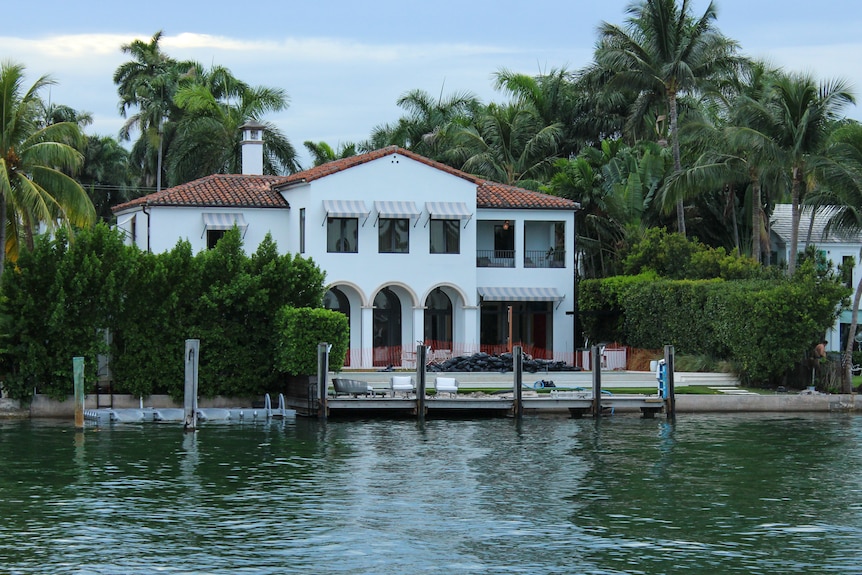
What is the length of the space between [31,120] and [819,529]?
29952mm

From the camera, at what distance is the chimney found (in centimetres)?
5811

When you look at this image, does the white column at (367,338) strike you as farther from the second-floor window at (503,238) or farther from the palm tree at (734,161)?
the palm tree at (734,161)

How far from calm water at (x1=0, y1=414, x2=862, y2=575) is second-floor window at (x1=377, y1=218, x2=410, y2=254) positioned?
14.9 metres

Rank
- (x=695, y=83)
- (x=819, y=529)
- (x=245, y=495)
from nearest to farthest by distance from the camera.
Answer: (x=819, y=529)
(x=245, y=495)
(x=695, y=83)

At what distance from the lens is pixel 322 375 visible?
3922cm

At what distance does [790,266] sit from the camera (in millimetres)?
50750

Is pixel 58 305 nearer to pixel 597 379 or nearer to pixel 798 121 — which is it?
pixel 597 379

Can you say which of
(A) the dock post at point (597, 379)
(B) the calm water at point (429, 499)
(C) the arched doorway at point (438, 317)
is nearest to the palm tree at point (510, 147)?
(C) the arched doorway at point (438, 317)

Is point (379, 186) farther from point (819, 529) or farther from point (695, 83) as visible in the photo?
Answer: point (819, 529)

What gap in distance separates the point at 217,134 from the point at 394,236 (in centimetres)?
1756

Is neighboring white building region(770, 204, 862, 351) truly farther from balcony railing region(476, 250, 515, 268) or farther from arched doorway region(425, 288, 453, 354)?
arched doorway region(425, 288, 453, 354)

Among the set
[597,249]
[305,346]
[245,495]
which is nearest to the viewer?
[245,495]

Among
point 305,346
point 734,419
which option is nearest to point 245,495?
point 305,346

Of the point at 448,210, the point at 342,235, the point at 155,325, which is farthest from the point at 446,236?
the point at 155,325
